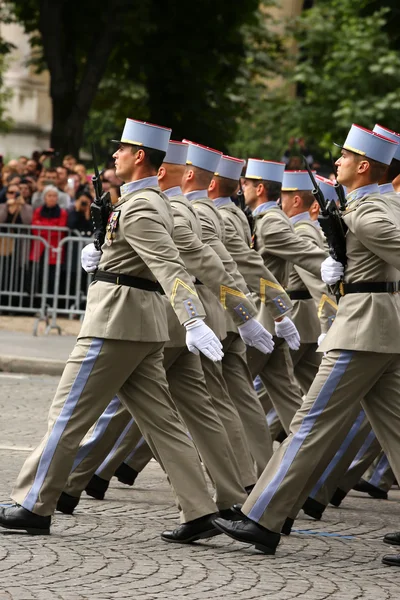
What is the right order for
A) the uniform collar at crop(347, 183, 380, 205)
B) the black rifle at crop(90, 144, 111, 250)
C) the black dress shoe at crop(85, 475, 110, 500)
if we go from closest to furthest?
1. the uniform collar at crop(347, 183, 380, 205)
2. the black rifle at crop(90, 144, 111, 250)
3. the black dress shoe at crop(85, 475, 110, 500)

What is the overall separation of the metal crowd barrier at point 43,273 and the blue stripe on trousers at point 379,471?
7.47 m

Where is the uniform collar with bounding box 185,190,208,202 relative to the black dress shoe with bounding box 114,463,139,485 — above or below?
above

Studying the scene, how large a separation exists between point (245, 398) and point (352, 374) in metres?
1.84

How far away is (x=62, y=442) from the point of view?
270 inches

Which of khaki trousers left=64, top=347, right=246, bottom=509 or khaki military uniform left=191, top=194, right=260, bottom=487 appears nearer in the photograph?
khaki trousers left=64, top=347, right=246, bottom=509

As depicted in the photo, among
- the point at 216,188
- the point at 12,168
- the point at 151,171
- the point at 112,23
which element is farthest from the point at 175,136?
the point at 151,171

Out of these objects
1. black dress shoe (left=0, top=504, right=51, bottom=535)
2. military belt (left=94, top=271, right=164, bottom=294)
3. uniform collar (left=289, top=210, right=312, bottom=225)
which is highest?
uniform collar (left=289, top=210, right=312, bottom=225)

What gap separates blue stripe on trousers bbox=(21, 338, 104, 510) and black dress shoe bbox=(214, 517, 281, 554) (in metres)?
0.87

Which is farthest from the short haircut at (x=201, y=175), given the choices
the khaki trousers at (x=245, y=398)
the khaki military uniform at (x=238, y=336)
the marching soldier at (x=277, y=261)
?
the marching soldier at (x=277, y=261)

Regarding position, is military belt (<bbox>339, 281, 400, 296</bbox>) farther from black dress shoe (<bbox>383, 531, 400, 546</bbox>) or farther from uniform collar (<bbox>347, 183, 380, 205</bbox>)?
black dress shoe (<bbox>383, 531, 400, 546</bbox>)

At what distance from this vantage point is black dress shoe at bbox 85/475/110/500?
8.12m

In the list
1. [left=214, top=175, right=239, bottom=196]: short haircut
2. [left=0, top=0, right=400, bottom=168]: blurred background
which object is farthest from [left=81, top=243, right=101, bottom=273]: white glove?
[left=0, top=0, right=400, bottom=168]: blurred background

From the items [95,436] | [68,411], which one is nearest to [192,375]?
[95,436]

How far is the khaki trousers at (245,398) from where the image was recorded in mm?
8469
